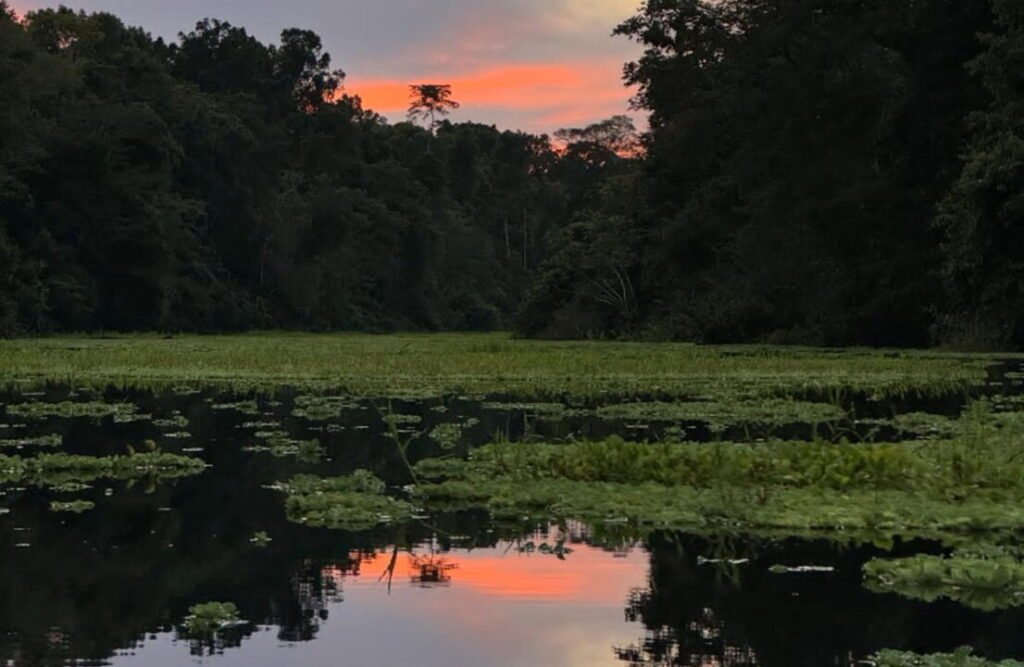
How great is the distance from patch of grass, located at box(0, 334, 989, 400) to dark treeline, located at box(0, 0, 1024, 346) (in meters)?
4.04

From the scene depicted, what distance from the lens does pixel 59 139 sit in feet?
197

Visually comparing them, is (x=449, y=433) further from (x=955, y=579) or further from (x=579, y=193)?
(x=579, y=193)

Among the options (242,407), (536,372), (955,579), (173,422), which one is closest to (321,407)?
(242,407)

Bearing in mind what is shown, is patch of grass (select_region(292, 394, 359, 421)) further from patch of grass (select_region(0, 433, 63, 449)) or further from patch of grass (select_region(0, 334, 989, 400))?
patch of grass (select_region(0, 433, 63, 449))

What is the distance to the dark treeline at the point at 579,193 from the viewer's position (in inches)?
1379

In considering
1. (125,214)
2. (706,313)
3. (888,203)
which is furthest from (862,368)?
(125,214)

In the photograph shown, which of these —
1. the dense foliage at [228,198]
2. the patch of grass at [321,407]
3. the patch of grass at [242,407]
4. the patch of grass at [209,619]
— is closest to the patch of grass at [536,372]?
the patch of grass at [321,407]

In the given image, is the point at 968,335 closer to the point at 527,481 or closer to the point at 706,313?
the point at 706,313

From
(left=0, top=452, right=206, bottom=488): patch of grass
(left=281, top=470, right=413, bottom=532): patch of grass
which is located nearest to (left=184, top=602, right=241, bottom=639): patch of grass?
(left=281, top=470, right=413, bottom=532): patch of grass

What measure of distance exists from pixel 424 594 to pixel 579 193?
318 ft

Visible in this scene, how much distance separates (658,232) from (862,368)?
963 inches

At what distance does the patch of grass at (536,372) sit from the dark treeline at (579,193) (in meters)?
4.04

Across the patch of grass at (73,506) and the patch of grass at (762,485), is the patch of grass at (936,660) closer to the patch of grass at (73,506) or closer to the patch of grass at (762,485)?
the patch of grass at (762,485)

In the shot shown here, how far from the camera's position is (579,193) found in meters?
104
